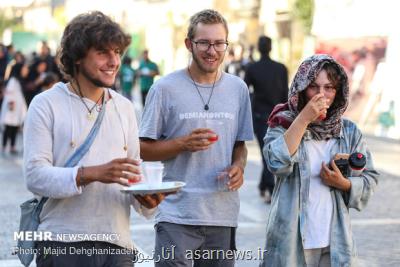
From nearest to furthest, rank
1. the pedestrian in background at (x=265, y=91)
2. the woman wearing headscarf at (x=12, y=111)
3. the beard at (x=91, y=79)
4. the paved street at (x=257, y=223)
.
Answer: the beard at (x=91, y=79) < the paved street at (x=257, y=223) < the pedestrian in background at (x=265, y=91) < the woman wearing headscarf at (x=12, y=111)

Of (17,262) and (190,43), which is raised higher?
(190,43)

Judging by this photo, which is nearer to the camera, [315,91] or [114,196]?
[114,196]

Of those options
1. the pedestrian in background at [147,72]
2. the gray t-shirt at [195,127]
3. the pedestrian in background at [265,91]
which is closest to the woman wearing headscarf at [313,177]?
the gray t-shirt at [195,127]

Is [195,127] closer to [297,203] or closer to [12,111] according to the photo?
[297,203]

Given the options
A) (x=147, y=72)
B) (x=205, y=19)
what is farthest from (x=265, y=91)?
(x=147, y=72)

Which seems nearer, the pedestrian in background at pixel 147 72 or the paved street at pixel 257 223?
the paved street at pixel 257 223

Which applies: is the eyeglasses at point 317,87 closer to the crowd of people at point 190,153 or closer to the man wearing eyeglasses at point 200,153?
the crowd of people at point 190,153

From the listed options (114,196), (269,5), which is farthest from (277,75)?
(269,5)

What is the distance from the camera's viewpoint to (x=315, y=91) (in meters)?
4.42

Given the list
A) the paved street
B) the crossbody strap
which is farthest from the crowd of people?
the paved street

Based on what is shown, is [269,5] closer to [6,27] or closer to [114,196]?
[114,196]

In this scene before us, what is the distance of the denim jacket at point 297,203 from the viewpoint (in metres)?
4.34

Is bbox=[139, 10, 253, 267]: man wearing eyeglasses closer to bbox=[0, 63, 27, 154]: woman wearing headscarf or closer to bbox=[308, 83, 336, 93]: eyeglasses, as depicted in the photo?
bbox=[308, 83, 336, 93]: eyeglasses

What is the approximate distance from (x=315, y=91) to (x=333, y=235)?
27.9 inches
